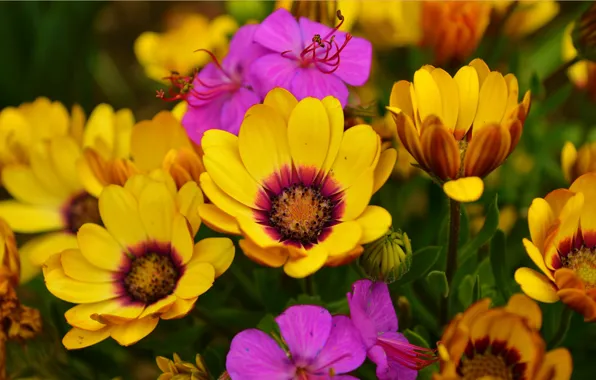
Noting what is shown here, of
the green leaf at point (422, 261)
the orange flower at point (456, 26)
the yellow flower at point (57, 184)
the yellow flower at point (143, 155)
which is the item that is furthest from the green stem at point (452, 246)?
the yellow flower at point (57, 184)

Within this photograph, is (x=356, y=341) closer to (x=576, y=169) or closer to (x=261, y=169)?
(x=261, y=169)

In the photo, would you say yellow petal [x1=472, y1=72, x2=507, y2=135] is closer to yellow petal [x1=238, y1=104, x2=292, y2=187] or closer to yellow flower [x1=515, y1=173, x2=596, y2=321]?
yellow flower [x1=515, y1=173, x2=596, y2=321]

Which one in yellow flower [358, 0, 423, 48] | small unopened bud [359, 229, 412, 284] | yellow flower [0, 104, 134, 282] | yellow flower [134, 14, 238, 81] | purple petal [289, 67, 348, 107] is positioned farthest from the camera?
yellow flower [134, 14, 238, 81]

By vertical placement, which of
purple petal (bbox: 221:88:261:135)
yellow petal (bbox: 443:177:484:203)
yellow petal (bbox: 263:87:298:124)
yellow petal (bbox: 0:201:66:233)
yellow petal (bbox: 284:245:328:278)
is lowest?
yellow petal (bbox: 0:201:66:233)

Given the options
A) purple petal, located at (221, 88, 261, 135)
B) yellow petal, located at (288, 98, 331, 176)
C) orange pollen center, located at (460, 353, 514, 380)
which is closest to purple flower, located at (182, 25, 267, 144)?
purple petal, located at (221, 88, 261, 135)

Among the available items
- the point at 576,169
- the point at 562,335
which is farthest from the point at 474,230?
the point at 562,335

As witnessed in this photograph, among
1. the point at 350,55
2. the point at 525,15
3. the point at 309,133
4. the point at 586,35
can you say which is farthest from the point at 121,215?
the point at 525,15
